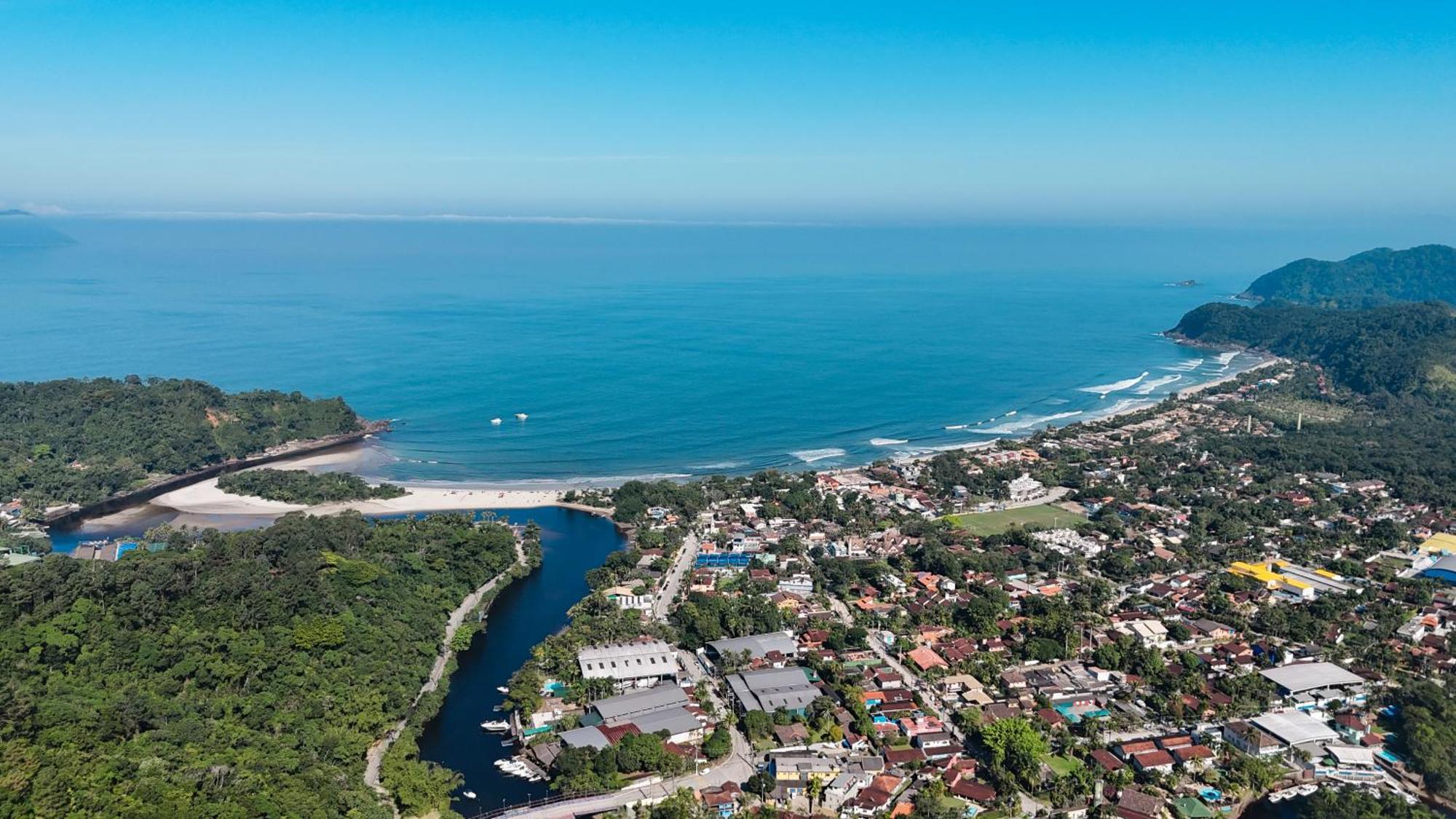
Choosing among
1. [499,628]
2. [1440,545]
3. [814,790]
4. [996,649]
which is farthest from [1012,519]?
[814,790]

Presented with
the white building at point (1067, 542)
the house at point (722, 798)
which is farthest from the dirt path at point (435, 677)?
the white building at point (1067, 542)

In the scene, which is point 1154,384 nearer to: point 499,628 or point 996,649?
point 996,649

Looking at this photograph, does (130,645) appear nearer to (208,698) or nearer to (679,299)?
(208,698)

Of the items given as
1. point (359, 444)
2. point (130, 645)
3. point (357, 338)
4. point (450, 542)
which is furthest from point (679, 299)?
point (130, 645)

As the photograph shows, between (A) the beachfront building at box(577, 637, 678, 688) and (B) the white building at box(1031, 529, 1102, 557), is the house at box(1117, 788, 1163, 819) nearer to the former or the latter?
(A) the beachfront building at box(577, 637, 678, 688)

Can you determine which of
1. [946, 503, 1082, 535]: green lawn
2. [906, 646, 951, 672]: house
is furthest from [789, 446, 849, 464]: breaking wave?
[906, 646, 951, 672]: house

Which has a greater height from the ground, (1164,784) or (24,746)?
(24,746)
